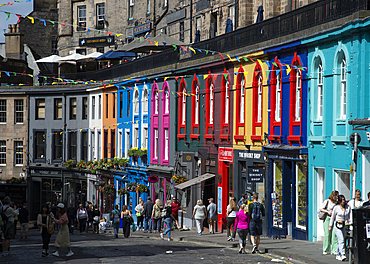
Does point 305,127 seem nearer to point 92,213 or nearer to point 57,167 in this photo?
point 92,213

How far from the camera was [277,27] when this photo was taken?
24.8 meters

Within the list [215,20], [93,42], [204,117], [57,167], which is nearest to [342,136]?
[204,117]

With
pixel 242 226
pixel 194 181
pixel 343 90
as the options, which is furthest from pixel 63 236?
pixel 194 181

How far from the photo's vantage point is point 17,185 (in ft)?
162

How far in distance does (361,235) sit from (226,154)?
48.3 ft

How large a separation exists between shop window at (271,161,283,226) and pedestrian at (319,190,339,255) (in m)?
5.97

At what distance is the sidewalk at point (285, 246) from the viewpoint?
17.1m

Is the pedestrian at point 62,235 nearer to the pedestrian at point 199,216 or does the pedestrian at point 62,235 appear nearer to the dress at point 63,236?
the dress at point 63,236

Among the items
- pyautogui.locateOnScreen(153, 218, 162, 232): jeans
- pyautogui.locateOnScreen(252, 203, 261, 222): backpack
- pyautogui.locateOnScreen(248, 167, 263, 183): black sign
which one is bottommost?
pyautogui.locateOnScreen(153, 218, 162, 232): jeans

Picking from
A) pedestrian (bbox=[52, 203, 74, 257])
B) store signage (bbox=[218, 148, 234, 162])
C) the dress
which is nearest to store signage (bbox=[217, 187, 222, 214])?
Answer: store signage (bbox=[218, 148, 234, 162])

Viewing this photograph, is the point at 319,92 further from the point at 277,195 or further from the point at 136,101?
the point at 136,101

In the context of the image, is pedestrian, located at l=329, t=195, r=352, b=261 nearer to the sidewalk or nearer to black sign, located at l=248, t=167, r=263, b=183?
the sidewalk

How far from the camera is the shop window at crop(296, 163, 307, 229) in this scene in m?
22.8

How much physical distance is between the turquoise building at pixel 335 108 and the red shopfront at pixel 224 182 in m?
6.59
